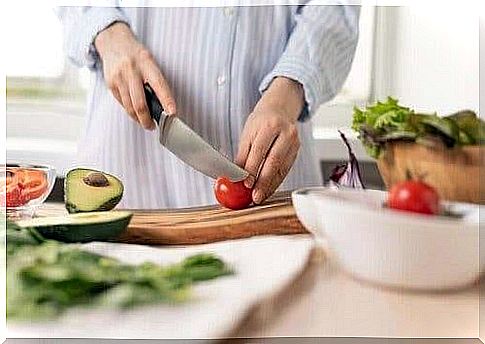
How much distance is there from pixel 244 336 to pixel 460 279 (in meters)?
0.21

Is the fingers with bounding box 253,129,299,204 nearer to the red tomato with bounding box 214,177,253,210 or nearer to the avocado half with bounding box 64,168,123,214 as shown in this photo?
the red tomato with bounding box 214,177,253,210

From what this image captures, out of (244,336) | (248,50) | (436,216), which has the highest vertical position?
(248,50)

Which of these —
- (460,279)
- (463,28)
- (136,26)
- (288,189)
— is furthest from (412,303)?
(136,26)

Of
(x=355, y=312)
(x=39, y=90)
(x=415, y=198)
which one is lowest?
(x=355, y=312)

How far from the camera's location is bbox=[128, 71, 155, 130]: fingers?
36.5 inches

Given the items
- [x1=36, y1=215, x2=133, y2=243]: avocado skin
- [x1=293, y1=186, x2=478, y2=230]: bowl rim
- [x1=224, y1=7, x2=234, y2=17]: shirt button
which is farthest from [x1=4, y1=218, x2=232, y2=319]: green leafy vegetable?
[x1=224, y1=7, x2=234, y2=17]: shirt button

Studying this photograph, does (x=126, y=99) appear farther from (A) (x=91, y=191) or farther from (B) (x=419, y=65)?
(B) (x=419, y=65)

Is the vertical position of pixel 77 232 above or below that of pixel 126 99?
below

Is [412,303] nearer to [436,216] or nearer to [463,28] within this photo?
[436,216]

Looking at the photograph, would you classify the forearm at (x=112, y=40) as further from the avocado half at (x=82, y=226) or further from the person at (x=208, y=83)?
the avocado half at (x=82, y=226)

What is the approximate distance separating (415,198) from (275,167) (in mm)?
138

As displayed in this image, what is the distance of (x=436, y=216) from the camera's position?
89cm

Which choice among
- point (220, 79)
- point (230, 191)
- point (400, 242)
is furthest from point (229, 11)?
point (400, 242)

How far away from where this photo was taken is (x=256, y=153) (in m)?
0.93
